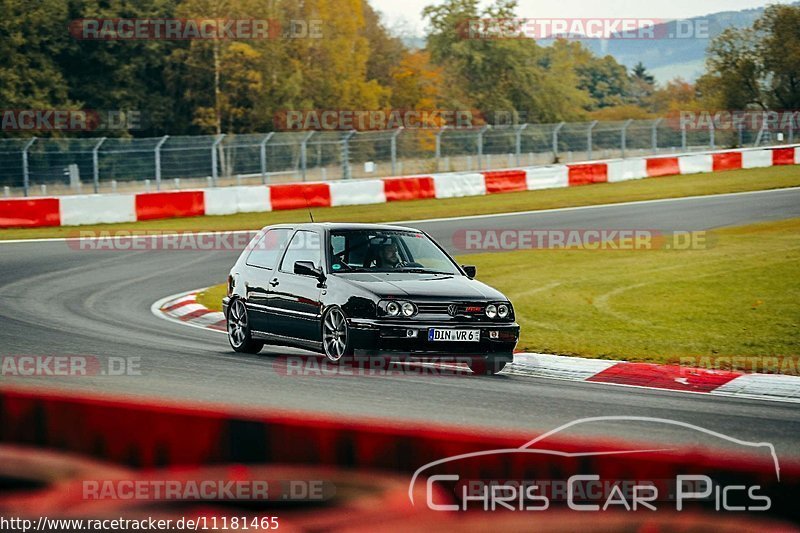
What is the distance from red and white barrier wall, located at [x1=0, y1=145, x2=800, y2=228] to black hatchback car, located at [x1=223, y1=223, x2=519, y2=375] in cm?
1511

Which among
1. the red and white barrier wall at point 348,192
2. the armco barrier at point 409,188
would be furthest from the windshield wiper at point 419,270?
the armco barrier at point 409,188

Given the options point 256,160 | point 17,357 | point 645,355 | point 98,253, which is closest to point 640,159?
point 256,160

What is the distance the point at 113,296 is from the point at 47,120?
4607 cm

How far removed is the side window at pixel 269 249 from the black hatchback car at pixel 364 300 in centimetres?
1

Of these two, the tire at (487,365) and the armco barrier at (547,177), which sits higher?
the armco barrier at (547,177)

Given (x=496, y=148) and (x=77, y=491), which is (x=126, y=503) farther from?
(x=496, y=148)

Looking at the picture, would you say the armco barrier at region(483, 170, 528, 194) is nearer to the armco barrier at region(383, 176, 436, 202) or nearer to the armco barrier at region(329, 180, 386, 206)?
the armco barrier at region(383, 176, 436, 202)

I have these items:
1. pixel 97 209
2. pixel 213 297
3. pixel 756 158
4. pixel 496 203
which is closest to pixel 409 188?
pixel 496 203

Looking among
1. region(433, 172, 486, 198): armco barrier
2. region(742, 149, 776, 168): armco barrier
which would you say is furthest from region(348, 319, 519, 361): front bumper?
region(742, 149, 776, 168): armco barrier

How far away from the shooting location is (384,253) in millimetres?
11398

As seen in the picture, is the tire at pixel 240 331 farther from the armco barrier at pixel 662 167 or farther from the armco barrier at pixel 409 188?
the armco barrier at pixel 662 167

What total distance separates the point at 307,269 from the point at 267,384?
191 cm

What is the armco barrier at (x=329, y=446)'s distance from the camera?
4102mm

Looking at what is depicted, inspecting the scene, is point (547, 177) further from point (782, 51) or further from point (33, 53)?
point (782, 51)
